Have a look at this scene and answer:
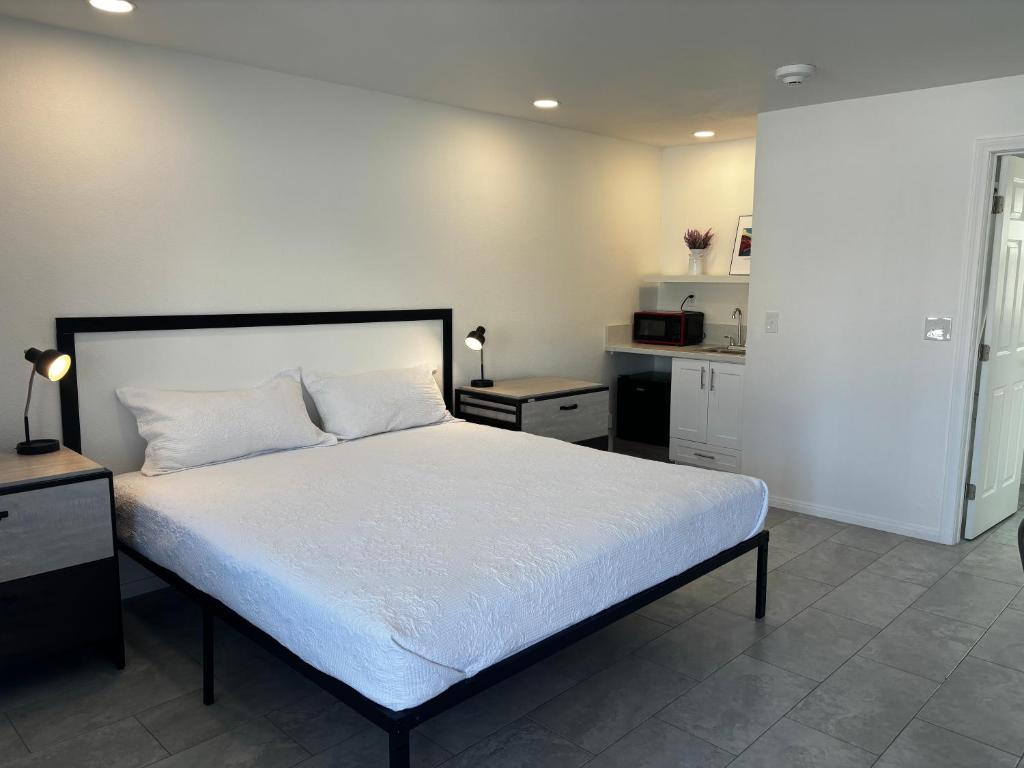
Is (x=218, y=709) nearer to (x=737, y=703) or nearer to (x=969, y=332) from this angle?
(x=737, y=703)

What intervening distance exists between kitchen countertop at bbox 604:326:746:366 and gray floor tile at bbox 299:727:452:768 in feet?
11.1

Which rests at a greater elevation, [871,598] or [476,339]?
[476,339]

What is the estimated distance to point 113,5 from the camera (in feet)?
9.12

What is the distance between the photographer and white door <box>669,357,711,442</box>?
17.1 feet

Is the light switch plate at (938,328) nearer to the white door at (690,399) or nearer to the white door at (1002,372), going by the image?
the white door at (1002,372)

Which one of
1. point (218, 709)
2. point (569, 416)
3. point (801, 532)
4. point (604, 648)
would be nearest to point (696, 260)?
point (569, 416)

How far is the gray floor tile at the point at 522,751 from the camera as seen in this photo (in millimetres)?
2271

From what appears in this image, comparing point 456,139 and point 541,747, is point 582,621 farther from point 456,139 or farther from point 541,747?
point 456,139

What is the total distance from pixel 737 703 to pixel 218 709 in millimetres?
1748

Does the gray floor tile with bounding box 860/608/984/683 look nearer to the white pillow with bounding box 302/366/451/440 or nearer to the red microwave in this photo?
the white pillow with bounding box 302/366/451/440

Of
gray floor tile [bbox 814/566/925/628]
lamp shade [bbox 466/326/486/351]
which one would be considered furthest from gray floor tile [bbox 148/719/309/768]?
lamp shade [bbox 466/326/486/351]

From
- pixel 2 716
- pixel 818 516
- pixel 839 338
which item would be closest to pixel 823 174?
pixel 839 338

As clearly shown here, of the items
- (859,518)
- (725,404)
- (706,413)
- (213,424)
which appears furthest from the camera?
(706,413)

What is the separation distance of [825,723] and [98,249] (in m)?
3.33
